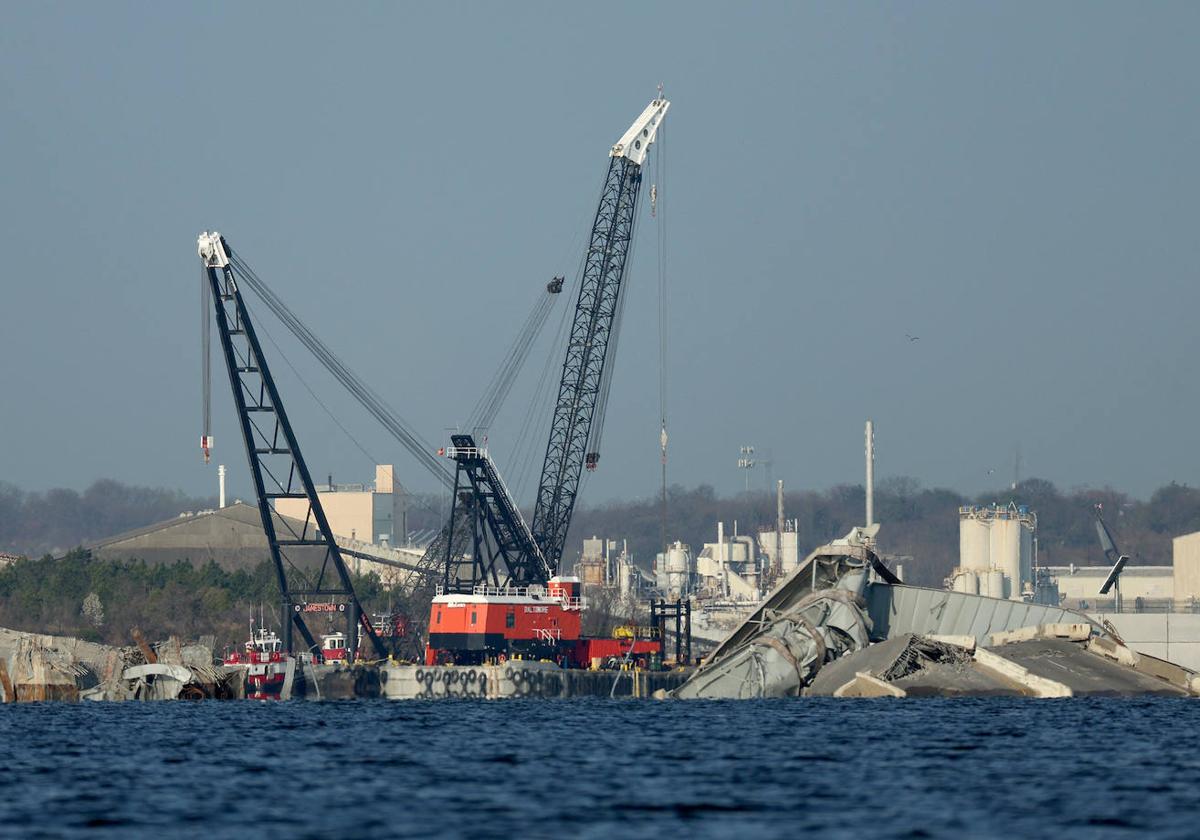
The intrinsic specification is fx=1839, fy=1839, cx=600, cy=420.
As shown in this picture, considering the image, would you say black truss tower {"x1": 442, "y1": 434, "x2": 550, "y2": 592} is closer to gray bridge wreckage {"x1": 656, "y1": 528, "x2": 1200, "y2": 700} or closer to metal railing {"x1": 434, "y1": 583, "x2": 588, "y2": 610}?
metal railing {"x1": 434, "y1": 583, "x2": 588, "y2": 610}

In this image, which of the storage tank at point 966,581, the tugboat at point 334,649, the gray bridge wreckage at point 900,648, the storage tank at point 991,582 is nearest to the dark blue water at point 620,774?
the gray bridge wreckage at point 900,648

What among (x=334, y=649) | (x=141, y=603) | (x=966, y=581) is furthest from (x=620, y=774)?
(x=141, y=603)

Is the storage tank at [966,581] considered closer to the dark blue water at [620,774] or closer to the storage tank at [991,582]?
the storage tank at [991,582]

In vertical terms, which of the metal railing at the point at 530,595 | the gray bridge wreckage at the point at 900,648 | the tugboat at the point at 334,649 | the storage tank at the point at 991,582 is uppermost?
the storage tank at the point at 991,582

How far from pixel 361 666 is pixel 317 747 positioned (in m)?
63.0

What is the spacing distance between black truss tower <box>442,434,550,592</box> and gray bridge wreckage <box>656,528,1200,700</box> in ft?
133

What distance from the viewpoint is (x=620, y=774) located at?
46.6 metres

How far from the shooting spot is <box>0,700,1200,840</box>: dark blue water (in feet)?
119

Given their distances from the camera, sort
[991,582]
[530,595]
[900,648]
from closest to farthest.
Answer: [900,648] → [530,595] → [991,582]

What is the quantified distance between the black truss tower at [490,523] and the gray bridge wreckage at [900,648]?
40444 millimetres

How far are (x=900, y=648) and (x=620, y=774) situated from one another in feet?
153

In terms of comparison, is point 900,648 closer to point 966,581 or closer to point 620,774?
point 620,774

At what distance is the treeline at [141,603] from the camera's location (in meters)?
185

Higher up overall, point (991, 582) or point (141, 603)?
point (991, 582)
